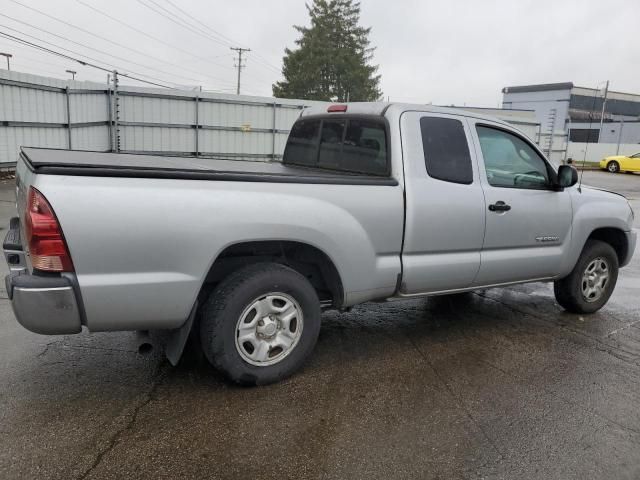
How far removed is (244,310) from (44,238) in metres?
1.19

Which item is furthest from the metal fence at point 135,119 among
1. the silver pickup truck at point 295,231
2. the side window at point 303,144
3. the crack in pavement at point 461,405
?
the crack in pavement at point 461,405

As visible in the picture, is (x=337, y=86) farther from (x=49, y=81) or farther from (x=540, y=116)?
(x=49, y=81)

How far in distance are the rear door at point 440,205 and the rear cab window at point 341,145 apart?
0.22 meters

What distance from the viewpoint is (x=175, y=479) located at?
2.59 metres

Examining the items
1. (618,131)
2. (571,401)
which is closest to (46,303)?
(571,401)

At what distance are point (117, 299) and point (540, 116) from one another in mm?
68686

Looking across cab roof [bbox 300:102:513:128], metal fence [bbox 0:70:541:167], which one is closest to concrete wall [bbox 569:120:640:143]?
metal fence [bbox 0:70:541:167]

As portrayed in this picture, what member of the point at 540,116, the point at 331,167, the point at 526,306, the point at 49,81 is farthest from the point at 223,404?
the point at 540,116

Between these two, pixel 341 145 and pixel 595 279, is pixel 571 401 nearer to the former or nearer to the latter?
pixel 595 279

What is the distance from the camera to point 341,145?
4.60 metres

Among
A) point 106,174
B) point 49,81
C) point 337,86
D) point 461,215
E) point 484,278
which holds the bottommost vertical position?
point 484,278

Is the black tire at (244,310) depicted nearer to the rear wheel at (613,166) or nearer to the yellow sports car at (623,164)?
the yellow sports car at (623,164)

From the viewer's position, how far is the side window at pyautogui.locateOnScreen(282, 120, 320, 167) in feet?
16.3

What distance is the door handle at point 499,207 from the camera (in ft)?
14.4
